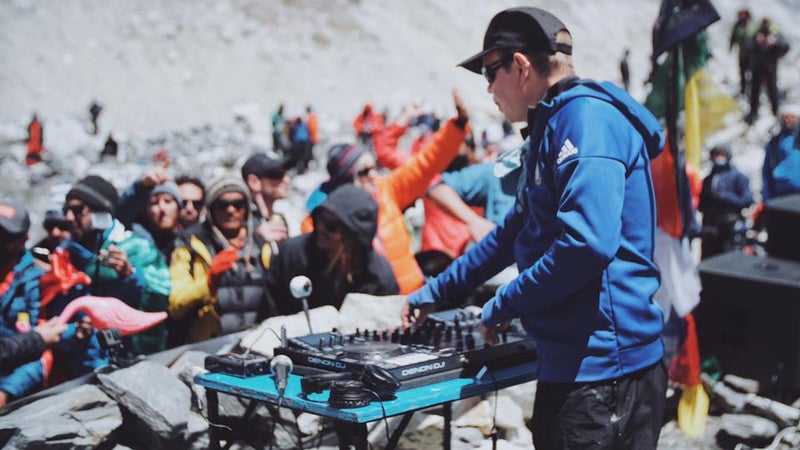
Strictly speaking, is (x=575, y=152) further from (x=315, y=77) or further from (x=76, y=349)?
(x=315, y=77)

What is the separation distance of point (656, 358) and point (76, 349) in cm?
304

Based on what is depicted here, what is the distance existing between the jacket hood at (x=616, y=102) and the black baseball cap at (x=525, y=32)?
0.53ft

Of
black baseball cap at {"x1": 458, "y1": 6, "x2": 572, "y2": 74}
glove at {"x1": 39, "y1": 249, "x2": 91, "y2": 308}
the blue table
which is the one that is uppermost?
black baseball cap at {"x1": 458, "y1": 6, "x2": 572, "y2": 74}

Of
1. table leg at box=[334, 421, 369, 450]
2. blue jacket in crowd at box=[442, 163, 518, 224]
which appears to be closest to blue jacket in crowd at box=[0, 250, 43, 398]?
table leg at box=[334, 421, 369, 450]

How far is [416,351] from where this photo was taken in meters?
3.23

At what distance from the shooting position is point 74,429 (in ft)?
12.3

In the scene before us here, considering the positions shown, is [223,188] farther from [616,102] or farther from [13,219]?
[616,102]

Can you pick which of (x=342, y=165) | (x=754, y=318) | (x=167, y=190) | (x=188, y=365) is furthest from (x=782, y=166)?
(x=188, y=365)

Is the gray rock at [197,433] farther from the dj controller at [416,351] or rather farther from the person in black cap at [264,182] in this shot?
the person in black cap at [264,182]

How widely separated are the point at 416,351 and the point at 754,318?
13.8 feet

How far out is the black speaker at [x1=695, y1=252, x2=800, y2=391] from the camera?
248 inches

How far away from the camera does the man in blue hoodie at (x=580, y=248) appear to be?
2473mm

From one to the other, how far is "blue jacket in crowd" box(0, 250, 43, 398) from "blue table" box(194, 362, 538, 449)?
1371mm

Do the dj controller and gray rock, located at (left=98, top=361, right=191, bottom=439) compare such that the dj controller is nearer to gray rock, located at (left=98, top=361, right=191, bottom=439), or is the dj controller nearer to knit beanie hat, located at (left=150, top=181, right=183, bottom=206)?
gray rock, located at (left=98, top=361, right=191, bottom=439)
